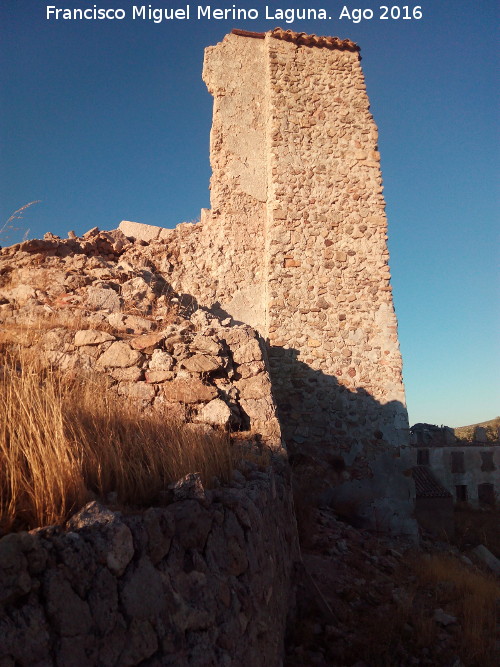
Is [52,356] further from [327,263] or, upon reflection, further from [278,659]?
[327,263]

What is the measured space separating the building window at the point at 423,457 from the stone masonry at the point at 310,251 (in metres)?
11.1

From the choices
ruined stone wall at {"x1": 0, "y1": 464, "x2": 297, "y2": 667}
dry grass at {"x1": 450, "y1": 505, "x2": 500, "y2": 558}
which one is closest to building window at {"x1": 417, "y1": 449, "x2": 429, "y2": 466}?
dry grass at {"x1": 450, "y1": 505, "x2": 500, "y2": 558}

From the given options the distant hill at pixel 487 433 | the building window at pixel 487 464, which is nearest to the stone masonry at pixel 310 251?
the building window at pixel 487 464

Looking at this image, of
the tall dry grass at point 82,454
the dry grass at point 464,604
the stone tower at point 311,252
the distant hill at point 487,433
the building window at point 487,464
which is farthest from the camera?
the distant hill at point 487,433

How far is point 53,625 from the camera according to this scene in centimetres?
156

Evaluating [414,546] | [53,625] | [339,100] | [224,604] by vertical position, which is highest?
[339,100]

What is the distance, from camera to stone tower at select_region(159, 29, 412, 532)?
7656 millimetres

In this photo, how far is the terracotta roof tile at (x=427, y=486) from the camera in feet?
44.1

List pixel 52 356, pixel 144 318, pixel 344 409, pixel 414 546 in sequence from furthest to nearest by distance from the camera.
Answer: pixel 344 409 → pixel 414 546 → pixel 144 318 → pixel 52 356

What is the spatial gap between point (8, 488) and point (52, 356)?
8.29 ft

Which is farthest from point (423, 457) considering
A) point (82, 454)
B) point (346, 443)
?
point (82, 454)

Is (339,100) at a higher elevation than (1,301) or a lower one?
higher

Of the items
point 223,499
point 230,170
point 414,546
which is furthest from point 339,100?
point 223,499

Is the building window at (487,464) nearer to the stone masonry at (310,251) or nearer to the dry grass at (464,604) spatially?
the stone masonry at (310,251)
